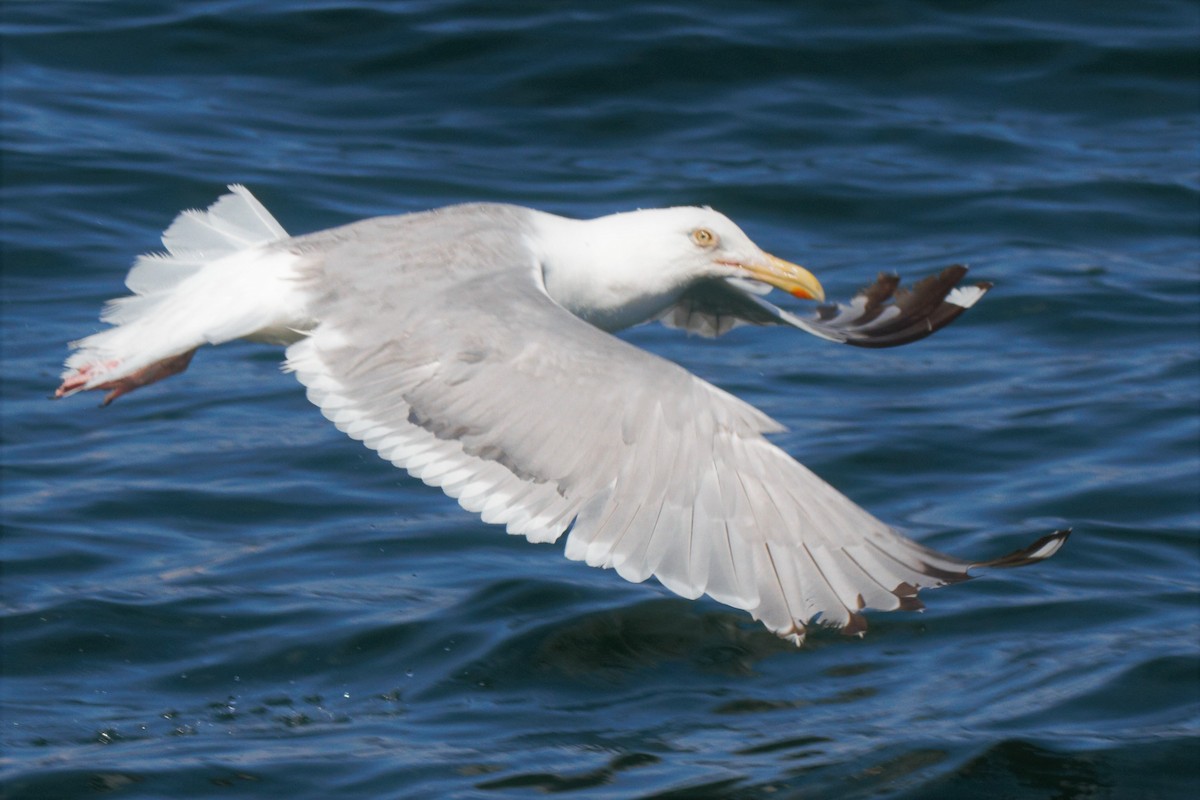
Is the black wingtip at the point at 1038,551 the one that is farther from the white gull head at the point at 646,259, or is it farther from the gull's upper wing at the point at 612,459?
the white gull head at the point at 646,259

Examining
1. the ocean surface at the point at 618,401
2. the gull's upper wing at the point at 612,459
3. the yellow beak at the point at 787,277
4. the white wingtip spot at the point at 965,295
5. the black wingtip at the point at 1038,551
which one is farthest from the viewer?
the white wingtip spot at the point at 965,295

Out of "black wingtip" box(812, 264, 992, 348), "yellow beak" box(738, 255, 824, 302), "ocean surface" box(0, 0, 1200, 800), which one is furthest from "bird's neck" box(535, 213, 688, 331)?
"ocean surface" box(0, 0, 1200, 800)

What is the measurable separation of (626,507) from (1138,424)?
144 inches

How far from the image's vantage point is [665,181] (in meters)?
10.0

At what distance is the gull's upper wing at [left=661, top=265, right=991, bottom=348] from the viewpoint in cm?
601

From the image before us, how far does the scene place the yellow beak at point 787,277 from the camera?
557cm

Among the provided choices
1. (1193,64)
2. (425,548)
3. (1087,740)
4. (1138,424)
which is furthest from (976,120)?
(1087,740)

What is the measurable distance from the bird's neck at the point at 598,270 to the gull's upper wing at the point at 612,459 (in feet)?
2.06

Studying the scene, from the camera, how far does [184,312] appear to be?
523 cm

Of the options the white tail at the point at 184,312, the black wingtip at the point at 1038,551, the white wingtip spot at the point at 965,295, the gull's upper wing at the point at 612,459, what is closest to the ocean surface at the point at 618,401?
the gull's upper wing at the point at 612,459

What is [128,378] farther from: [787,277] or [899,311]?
[899,311]

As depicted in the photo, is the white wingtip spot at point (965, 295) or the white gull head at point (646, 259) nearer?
the white gull head at point (646, 259)

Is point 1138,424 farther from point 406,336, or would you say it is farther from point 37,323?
point 37,323

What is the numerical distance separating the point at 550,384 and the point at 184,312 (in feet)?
4.16
